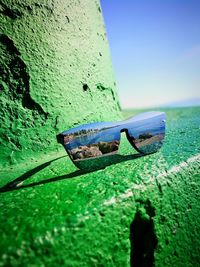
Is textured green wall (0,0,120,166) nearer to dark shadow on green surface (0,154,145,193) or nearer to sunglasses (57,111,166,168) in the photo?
dark shadow on green surface (0,154,145,193)

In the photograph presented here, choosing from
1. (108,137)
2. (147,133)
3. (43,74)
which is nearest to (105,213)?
(108,137)

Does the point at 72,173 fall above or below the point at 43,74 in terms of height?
below

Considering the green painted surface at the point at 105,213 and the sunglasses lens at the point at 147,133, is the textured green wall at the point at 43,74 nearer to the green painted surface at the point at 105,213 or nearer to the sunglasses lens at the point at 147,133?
the green painted surface at the point at 105,213

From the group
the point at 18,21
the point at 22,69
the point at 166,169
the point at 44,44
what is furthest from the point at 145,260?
the point at 18,21

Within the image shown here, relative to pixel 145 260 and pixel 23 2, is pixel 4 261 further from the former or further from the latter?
pixel 23 2

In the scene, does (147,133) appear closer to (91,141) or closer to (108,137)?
(108,137)

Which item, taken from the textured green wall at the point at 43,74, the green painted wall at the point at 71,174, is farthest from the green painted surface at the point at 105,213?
the textured green wall at the point at 43,74
